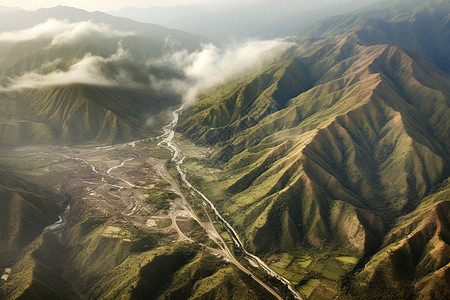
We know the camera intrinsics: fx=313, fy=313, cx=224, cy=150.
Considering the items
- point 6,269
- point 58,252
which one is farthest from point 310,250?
point 6,269

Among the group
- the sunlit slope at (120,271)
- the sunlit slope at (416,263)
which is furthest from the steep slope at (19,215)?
the sunlit slope at (416,263)

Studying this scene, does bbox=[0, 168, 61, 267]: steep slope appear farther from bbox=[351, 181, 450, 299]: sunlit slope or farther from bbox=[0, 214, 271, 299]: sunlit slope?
bbox=[351, 181, 450, 299]: sunlit slope

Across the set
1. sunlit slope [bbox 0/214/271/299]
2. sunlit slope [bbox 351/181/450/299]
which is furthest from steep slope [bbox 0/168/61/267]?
sunlit slope [bbox 351/181/450/299]

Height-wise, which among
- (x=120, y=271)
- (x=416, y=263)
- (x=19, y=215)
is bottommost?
(x=120, y=271)

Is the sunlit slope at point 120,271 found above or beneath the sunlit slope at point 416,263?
beneath

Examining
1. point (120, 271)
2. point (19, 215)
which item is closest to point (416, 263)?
point (120, 271)

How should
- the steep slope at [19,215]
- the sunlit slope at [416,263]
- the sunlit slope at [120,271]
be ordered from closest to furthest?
the sunlit slope at [416,263], the sunlit slope at [120,271], the steep slope at [19,215]

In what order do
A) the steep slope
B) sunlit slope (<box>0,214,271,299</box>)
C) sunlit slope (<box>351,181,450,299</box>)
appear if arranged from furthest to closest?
the steep slope, sunlit slope (<box>0,214,271,299</box>), sunlit slope (<box>351,181,450,299</box>)

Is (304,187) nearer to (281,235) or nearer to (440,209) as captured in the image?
(281,235)

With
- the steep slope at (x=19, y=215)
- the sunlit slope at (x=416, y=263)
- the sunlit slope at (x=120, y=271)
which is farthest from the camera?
the steep slope at (x=19, y=215)

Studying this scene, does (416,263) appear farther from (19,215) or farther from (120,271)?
(19,215)

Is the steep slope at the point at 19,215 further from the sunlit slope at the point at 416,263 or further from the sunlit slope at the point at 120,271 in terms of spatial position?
the sunlit slope at the point at 416,263
